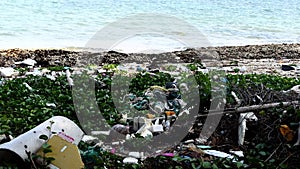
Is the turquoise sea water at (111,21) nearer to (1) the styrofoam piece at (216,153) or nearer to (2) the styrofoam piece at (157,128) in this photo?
(2) the styrofoam piece at (157,128)

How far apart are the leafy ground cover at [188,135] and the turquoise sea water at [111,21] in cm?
558

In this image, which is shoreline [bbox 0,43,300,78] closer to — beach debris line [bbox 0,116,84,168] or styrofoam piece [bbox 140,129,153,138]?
styrofoam piece [bbox 140,129,153,138]

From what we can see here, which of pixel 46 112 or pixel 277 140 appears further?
pixel 46 112

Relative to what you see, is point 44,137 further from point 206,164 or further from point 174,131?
point 174,131

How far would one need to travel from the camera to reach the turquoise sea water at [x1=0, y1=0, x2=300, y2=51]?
12.6 m

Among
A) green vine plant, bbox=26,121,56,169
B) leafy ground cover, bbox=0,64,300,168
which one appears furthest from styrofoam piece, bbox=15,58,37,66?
green vine plant, bbox=26,121,56,169

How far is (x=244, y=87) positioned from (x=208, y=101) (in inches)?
19.5

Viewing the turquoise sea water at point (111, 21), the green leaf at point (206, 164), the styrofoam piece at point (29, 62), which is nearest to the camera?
the green leaf at point (206, 164)

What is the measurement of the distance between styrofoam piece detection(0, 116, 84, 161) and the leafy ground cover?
0.55 feet

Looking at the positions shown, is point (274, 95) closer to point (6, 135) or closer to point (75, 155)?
point (75, 155)

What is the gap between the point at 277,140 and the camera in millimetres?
3900

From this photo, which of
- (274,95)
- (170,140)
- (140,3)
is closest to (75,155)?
(170,140)

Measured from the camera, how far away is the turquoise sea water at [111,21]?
1260 cm

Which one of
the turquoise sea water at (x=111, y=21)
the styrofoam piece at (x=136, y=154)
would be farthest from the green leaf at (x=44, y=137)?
the turquoise sea water at (x=111, y=21)
